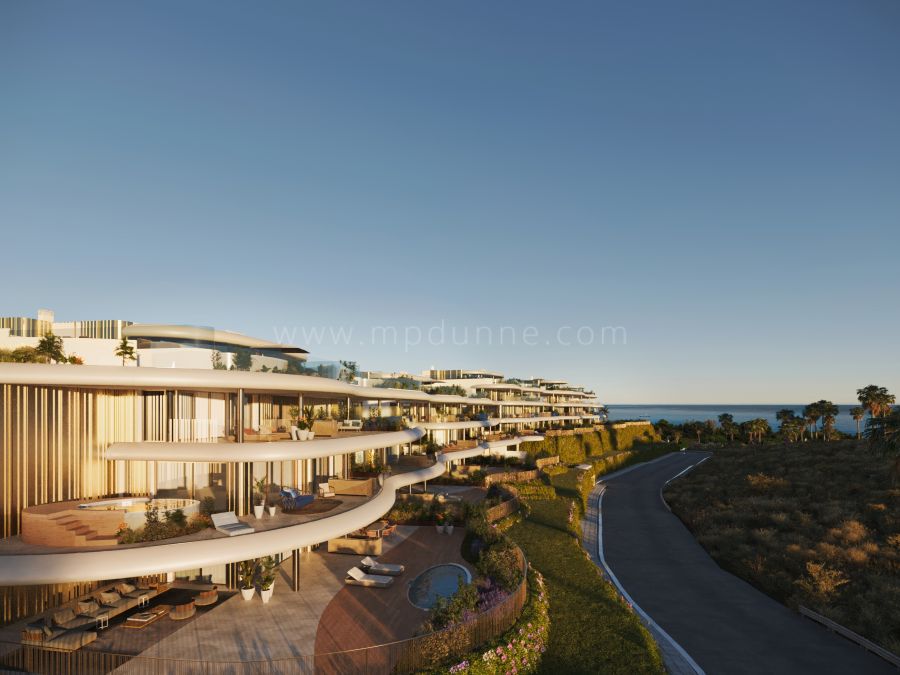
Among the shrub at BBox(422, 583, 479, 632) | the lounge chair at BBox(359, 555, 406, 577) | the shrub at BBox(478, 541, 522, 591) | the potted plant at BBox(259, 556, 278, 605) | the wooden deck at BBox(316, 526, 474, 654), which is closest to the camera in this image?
the shrub at BBox(422, 583, 479, 632)

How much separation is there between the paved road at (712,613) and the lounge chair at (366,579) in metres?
11.4

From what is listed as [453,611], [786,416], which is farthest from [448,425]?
[786,416]

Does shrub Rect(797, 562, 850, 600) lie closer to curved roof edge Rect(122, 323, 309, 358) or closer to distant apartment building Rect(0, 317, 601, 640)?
distant apartment building Rect(0, 317, 601, 640)

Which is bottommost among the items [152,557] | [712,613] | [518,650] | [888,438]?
[712,613]

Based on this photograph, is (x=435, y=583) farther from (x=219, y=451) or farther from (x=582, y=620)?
(x=219, y=451)

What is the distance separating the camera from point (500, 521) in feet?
108

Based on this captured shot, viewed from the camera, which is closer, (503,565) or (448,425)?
(503,565)

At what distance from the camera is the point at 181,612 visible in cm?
1708

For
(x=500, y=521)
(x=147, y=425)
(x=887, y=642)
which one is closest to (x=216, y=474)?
(x=147, y=425)

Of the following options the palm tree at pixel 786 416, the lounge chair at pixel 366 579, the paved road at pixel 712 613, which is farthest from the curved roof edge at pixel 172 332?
the palm tree at pixel 786 416

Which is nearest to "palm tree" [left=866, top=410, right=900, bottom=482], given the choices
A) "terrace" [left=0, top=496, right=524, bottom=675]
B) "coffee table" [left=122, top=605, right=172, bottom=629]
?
"terrace" [left=0, top=496, right=524, bottom=675]

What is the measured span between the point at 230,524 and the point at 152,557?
3022 mm

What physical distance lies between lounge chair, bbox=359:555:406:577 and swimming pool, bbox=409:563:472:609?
979mm

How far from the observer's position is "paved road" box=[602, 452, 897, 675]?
19.4m
